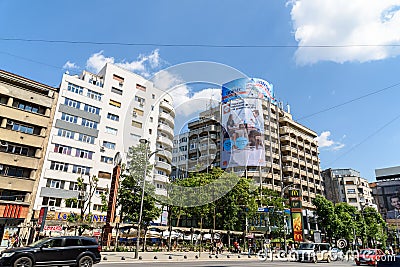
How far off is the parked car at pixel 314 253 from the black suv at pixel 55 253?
63.7ft

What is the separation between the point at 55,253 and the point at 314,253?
71.6ft

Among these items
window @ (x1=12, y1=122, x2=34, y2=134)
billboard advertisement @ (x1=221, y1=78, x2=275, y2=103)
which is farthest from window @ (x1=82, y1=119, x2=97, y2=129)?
billboard advertisement @ (x1=221, y1=78, x2=275, y2=103)

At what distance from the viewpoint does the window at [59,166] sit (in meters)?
42.0

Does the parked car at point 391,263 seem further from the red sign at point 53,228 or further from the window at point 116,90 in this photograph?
the window at point 116,90

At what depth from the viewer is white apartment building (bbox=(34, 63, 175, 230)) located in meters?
41.3

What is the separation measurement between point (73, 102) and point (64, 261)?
3790cm

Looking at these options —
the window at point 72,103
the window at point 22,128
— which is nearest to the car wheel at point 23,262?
the window at point 22,128

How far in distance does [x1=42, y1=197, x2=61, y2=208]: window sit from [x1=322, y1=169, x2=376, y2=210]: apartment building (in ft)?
247

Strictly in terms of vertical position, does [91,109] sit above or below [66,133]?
above

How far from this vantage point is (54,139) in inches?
1689

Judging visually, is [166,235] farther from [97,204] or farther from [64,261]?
[64,261]

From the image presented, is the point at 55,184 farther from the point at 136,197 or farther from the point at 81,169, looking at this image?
the point at 136,197

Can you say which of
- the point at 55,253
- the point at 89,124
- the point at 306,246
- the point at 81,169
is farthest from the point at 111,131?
the point at 55,253

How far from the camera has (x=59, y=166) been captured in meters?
42.6
